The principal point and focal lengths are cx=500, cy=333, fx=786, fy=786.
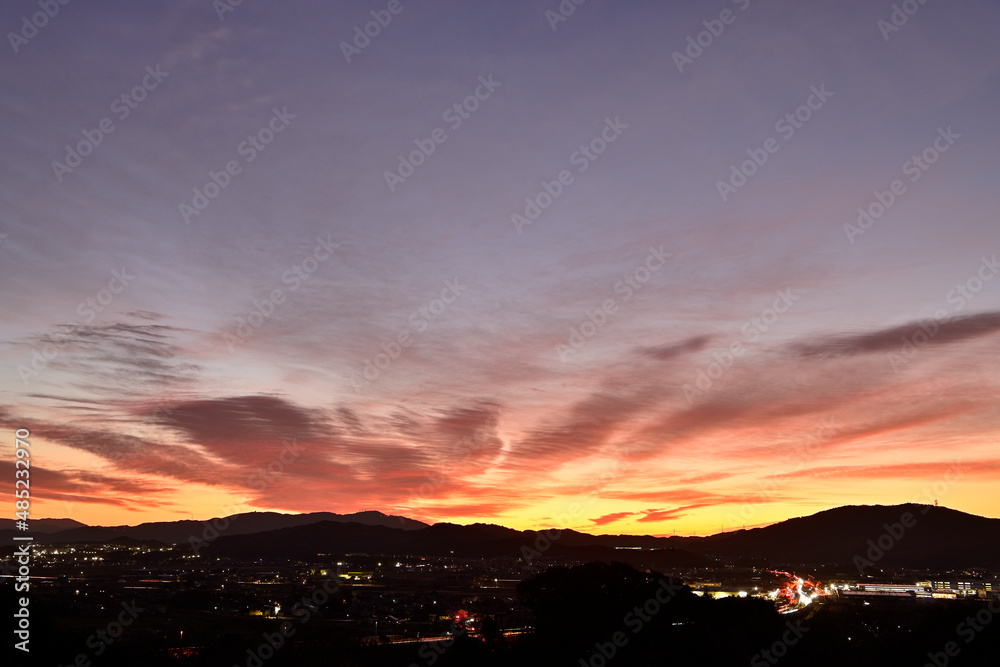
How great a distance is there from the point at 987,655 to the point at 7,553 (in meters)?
138

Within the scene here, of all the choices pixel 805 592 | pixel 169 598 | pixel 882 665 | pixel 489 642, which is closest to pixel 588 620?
pixel 489 642

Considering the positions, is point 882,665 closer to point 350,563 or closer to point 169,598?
point 169,598

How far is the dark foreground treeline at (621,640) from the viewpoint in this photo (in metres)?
37.4

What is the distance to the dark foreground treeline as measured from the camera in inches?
1473

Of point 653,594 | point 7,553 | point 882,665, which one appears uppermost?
point 7,553

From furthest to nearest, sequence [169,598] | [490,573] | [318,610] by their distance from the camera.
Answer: [490,573] → [169,598] → [318,610]

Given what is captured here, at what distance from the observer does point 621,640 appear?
4134 centimetres

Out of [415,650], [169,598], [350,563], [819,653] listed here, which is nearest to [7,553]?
[169,598]

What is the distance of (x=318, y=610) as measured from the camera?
3066 inches

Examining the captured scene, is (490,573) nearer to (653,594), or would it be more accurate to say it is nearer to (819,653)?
(653,594)

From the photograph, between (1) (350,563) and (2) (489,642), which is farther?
(1) (350,563)

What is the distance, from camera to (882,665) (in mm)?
39812

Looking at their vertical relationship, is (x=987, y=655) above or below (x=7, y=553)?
below

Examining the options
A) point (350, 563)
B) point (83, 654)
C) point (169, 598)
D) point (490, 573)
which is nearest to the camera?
point (83, 654)
